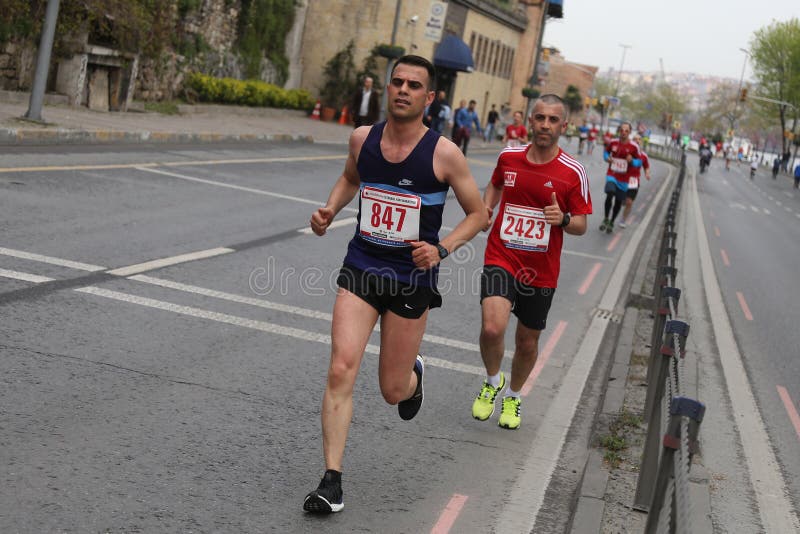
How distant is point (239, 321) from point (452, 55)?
47.2 m

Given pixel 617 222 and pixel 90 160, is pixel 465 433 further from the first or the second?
pixel 617 222

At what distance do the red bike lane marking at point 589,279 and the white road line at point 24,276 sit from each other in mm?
6256

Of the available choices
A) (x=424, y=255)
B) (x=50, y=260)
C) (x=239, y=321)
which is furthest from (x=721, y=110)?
(x=424, y=255)

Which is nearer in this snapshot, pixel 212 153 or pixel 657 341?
pixel 657 341

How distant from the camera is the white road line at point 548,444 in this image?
5.35 m

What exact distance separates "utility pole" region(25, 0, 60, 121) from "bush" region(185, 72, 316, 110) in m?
14.1

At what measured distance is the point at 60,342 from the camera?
275 inches

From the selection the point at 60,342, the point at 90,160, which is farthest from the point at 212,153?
the point at 60,342

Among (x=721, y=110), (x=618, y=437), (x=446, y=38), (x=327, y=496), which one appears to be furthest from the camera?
(x=721, y=110)

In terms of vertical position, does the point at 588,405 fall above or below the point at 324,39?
below

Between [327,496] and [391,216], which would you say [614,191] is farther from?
[327,496]

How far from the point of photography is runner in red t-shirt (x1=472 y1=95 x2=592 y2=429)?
6.62 metres

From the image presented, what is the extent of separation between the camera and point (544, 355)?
9.19 meters

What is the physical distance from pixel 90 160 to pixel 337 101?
99.4 feet
